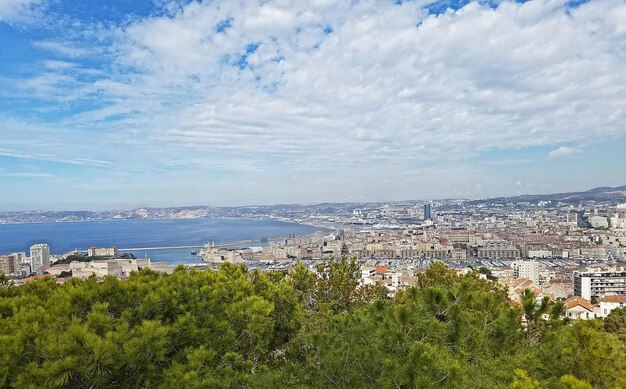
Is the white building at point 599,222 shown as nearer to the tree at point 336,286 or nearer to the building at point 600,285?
the building at point 600,285

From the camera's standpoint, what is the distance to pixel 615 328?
7535mm

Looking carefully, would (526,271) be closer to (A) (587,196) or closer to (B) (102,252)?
(B) (102,252)

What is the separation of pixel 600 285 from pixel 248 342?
2825cm

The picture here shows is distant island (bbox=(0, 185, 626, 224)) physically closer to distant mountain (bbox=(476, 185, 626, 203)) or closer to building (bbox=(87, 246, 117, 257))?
distant mountain (bbox=(476, 185, 626, 203))

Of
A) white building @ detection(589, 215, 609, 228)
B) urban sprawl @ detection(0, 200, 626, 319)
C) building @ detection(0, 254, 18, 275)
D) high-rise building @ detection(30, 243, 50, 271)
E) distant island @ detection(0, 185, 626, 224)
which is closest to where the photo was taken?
urban sprawl @ detection(0, 200, 626, 319)

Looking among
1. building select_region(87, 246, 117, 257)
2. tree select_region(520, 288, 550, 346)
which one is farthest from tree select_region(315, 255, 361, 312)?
building select_region(87, 246, 117, 257)

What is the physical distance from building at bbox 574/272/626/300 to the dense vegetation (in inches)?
994

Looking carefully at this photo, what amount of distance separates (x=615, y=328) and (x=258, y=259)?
43.0 metres

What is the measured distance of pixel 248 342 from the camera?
357cm

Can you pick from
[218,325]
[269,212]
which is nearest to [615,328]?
[218,325]

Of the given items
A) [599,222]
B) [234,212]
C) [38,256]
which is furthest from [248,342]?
[234,212]

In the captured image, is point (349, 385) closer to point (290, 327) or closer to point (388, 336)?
point (388, 336)

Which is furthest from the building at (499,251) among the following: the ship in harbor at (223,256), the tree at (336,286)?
the tree at (336,286)

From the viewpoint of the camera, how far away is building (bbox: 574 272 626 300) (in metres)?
24.7
